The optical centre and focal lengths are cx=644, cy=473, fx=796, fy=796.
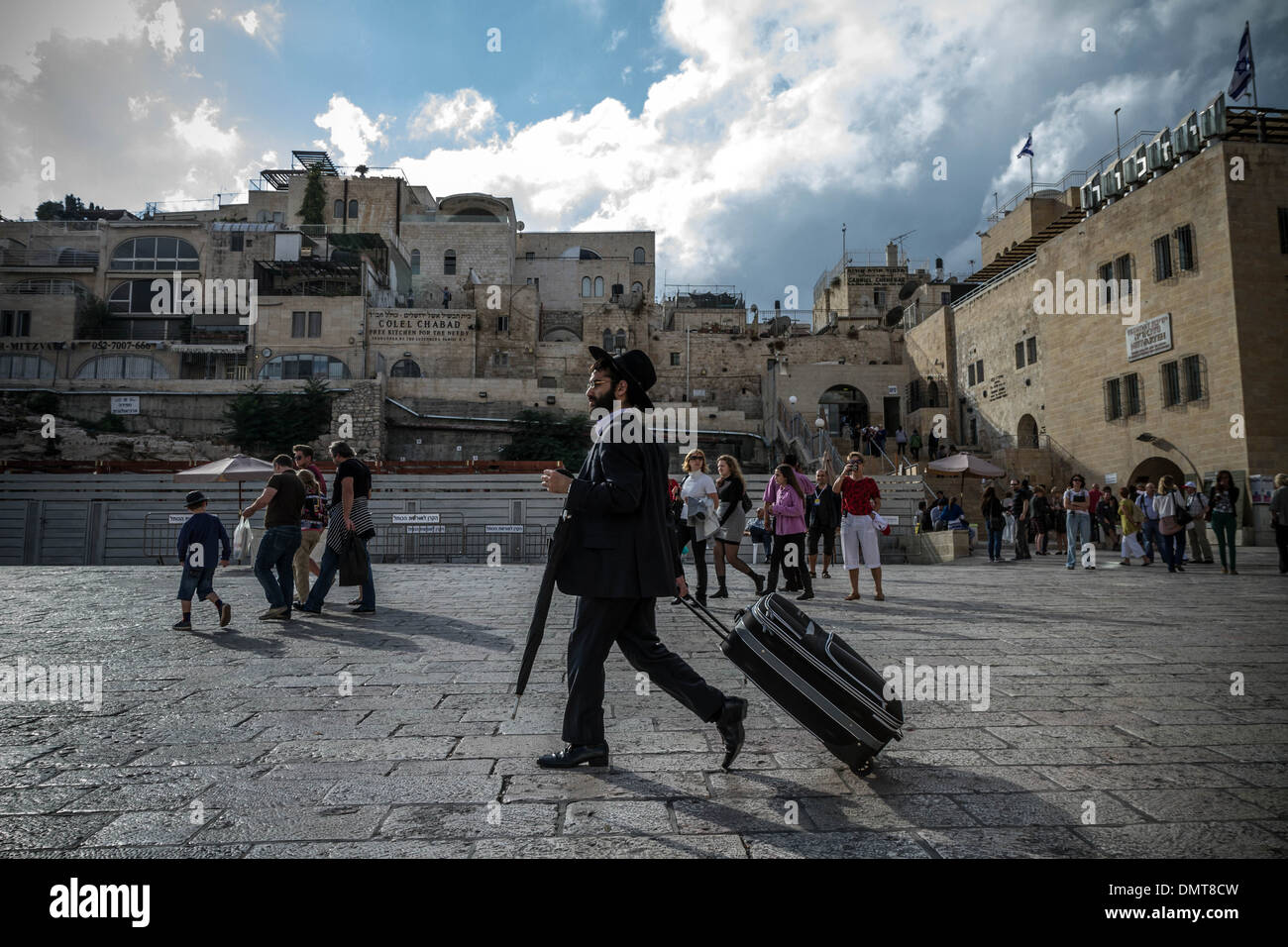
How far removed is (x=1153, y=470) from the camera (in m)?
24.5

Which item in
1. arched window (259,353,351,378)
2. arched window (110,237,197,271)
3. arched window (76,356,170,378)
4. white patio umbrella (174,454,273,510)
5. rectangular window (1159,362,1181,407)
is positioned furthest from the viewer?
arched window (110,237,197,271)

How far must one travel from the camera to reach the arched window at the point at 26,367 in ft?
136

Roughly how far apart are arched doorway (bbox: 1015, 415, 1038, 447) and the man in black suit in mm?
30625

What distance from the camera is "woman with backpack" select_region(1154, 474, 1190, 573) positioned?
1377cm

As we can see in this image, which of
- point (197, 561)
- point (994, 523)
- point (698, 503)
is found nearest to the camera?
point (197, 561)

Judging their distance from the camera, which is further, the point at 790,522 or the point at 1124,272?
the point at 1124,272

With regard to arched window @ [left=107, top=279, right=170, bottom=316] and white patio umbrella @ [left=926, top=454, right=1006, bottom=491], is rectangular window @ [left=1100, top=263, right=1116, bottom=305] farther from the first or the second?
arched window @ [left=107, top=279, right=170, bottom=316]

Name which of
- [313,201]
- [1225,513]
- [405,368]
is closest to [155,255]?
[313,201]

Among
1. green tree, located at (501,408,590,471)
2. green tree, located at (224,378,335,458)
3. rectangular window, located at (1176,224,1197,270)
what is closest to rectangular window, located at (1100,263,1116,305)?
rectangular window, located at (1176,224,1197,270)

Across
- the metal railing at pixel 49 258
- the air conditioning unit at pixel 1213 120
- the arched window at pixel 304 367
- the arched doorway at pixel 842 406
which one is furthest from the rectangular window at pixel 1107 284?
the metal railing at pixel 49 258

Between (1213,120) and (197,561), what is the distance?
27.1m

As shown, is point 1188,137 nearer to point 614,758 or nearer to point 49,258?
point 614,758

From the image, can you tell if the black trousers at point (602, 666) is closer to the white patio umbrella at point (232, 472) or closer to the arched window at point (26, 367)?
the white patio umbrella at point (232, 472)
